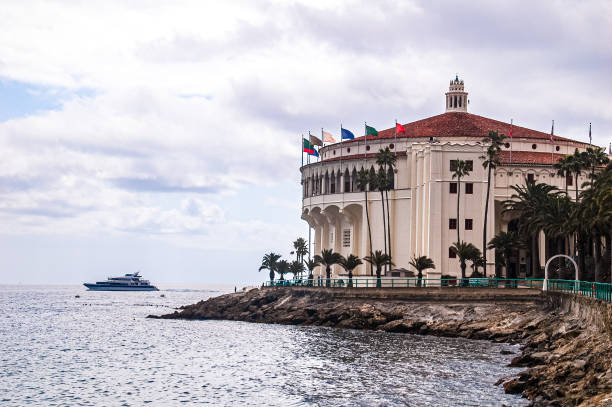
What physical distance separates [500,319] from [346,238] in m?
A: 37.3

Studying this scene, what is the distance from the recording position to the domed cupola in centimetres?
10838

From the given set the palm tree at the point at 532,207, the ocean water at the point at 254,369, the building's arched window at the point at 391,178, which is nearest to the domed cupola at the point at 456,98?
the building's arched window at the point at 391,178

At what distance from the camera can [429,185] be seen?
86.0 m

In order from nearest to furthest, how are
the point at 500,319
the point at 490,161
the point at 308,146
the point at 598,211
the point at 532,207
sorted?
the point at 598,211 < the point at 500,319 < the point at 532,207 < the point at 490,161 < the point at 308,146

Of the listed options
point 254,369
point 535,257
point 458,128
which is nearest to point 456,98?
point 458,128

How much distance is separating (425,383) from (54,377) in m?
21.6

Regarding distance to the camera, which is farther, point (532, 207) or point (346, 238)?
point (346, 238)

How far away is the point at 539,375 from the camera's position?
3691 centimetres

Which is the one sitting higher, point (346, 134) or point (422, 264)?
point (346, 134)

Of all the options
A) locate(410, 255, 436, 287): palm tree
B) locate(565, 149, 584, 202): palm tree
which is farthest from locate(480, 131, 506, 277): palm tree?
locate(565, 149, 584, 202): palm tree

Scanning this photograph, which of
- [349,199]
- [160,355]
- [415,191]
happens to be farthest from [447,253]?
[160,355]

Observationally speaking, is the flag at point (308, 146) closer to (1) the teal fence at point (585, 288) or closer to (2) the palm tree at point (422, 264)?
(2) the palm tree at point (422, 264)

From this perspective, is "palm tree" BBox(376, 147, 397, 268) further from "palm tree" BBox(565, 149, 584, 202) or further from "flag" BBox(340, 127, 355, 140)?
"palm tree" BBox(565, 149, 584, 202)

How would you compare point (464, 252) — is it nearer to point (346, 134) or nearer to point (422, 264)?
point (422, 264)
